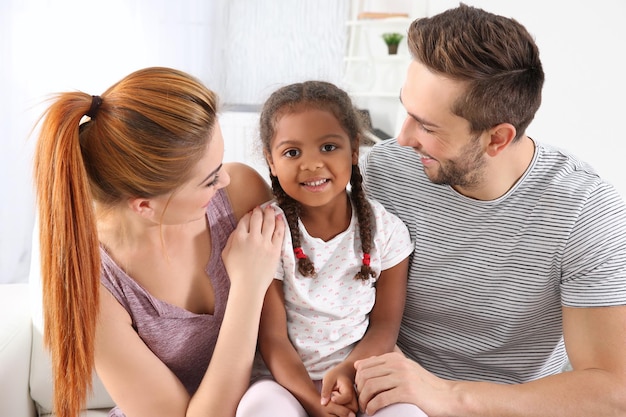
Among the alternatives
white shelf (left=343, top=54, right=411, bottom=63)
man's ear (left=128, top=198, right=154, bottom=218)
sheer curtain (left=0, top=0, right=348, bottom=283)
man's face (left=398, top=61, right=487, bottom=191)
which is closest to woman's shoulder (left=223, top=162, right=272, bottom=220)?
man's ear (left=128, top=198, right=154, bottom=218)

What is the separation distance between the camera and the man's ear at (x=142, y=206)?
1.35 m

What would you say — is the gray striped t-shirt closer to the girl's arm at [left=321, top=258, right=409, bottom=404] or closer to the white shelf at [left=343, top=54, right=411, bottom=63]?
the girl's arm at [left=321, top=258, right=409, bottom=404]

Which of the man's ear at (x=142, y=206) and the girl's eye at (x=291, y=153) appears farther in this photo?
the girl's eye at (x=291, y=153)

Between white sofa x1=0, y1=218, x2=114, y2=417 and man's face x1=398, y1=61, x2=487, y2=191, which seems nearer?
man's face x1=398, y1=61, x2=487, y2=191

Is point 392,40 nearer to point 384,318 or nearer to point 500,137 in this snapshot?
point 500,137

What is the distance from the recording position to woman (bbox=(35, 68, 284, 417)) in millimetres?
1285

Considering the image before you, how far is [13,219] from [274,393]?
7.58 ft

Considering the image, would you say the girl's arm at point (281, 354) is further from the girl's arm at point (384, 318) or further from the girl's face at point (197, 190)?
the girl's face at point (197, 190)

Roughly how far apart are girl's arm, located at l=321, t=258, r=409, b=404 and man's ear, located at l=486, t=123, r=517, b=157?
30 centimetres

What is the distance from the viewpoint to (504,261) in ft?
5.11

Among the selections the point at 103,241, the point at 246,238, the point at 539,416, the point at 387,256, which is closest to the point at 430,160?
the point at 387,256

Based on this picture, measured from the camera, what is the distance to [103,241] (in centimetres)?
145

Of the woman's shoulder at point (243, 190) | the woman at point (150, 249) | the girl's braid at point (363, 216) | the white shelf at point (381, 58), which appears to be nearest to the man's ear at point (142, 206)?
the woman at point (150, 249)

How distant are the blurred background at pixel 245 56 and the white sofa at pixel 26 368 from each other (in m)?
1.35
